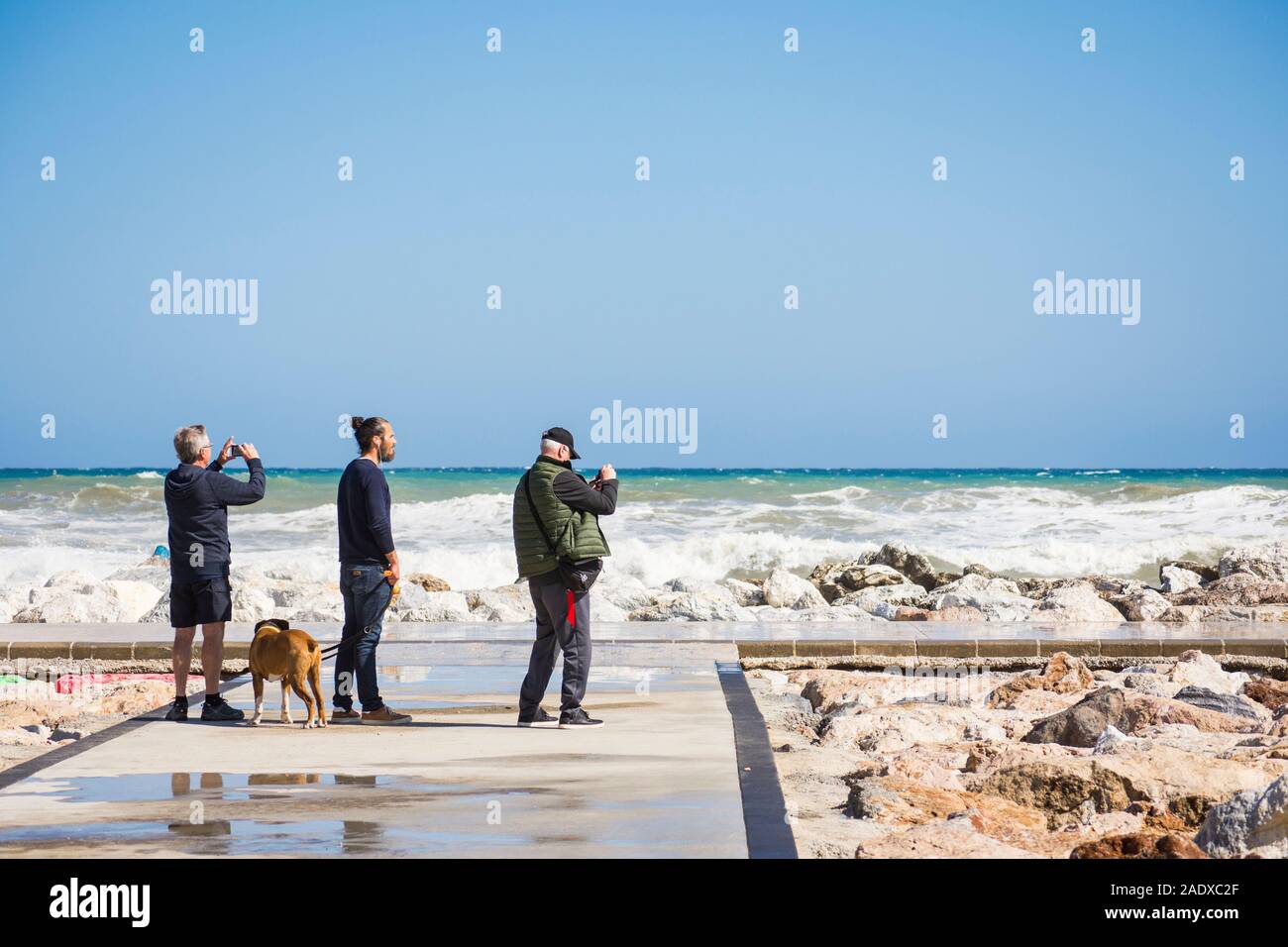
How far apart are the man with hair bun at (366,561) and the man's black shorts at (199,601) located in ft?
2.14

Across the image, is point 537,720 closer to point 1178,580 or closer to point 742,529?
point 1178,580

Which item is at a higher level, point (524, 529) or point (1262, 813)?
point (524, 529)

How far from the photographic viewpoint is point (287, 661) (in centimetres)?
784

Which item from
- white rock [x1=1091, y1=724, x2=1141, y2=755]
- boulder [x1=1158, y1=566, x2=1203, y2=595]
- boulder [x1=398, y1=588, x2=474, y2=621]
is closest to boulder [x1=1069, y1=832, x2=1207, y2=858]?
white rock [x1=1091, y1=724, x2=1141, y2=755]

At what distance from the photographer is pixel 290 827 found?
219 inches

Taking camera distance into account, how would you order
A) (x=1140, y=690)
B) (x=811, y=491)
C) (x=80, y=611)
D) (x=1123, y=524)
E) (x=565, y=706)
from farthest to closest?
(x=811, y=491) → (x=1123, y=524) → (x=80, y=611) → (x=1140, y=690) → (x=565, y=706)

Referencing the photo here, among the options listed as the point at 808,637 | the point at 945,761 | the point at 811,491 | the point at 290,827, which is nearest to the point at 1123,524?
the point at 811,491

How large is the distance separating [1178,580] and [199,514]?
14249 mm

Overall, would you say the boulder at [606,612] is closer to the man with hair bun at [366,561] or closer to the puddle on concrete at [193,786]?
the man with hair bun at [366,561]

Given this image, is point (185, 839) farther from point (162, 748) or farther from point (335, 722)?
point (335, 722)

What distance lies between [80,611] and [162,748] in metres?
7.88

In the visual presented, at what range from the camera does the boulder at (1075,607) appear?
14.3 meters

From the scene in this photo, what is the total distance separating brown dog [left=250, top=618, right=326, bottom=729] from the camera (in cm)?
783

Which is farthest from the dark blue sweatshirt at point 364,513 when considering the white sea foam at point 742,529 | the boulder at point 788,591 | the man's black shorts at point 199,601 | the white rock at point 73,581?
the white sea foam at point 742,529
